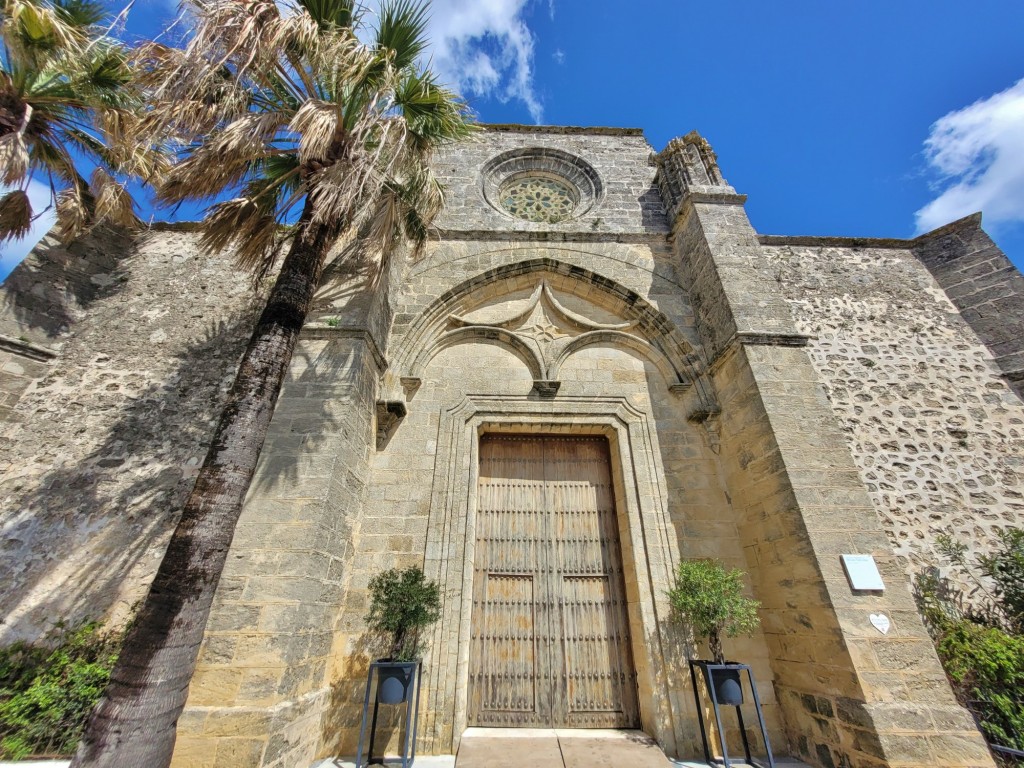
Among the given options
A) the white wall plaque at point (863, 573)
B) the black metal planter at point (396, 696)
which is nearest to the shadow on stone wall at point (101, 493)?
the black metal planter at point (396, 696)

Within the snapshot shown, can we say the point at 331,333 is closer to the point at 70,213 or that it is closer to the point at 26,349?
the point at 26,349

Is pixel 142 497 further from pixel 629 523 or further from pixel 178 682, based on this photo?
pixel 629 523

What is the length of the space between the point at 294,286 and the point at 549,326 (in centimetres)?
352

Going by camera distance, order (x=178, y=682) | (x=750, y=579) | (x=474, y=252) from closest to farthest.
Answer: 1. (x=178, y=682)
2. (x=750, y=579)
3. (x=474, y=252)

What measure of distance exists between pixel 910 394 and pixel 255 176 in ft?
30.6

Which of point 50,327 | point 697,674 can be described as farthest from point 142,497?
point 697,674

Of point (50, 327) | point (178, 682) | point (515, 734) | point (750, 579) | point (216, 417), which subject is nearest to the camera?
point (178, 682)

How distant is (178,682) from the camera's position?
2.46 metres

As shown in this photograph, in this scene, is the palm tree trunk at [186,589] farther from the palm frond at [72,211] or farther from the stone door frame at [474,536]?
the palm frond at [72,211]

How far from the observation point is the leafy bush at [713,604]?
3727 millimetres

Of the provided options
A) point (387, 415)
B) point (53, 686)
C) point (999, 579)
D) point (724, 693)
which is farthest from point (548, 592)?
point (999, 579)

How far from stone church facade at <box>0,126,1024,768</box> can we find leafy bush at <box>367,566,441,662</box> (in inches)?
8.5

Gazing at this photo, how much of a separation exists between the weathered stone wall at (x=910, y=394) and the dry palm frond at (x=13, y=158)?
920cm

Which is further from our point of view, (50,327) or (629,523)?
(50,327)
